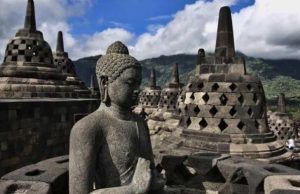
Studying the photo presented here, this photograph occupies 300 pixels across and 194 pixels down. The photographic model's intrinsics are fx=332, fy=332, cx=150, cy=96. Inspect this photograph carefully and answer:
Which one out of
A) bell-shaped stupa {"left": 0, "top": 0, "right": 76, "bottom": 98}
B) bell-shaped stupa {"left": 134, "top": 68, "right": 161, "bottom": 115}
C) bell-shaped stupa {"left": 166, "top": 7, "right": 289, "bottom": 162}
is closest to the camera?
bell-shaped stupa {"left": 166, "top": 7, "right": 289, "bottom": 162}

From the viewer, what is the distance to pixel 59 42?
1758cm

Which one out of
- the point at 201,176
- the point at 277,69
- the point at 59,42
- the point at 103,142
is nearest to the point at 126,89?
the point at 103,142

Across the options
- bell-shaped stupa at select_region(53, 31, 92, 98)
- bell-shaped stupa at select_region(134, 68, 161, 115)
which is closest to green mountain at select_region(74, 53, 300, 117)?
bell-shaped stupa at select_region(134, 68, 161, 115)

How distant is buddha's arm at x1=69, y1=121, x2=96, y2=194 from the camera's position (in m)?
2.58

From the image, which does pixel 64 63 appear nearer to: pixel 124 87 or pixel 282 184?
pixel 124 87

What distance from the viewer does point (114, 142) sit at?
107 inches

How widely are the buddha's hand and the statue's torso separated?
0.15 m

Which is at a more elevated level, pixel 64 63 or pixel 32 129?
pixel 64 63

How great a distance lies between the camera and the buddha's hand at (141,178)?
98.4 inches

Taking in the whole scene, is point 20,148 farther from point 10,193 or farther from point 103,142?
point 103,142

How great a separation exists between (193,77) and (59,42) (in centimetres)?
1244

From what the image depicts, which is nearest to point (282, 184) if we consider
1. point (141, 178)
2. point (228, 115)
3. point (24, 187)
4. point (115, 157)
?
point (141, 178)

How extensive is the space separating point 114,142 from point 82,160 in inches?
11.7

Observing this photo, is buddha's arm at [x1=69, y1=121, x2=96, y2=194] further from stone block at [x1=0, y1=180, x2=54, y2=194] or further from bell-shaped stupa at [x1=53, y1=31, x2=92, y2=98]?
bell-shaped stupa at [x1=53, y1=31, x2=92, y2=98]
